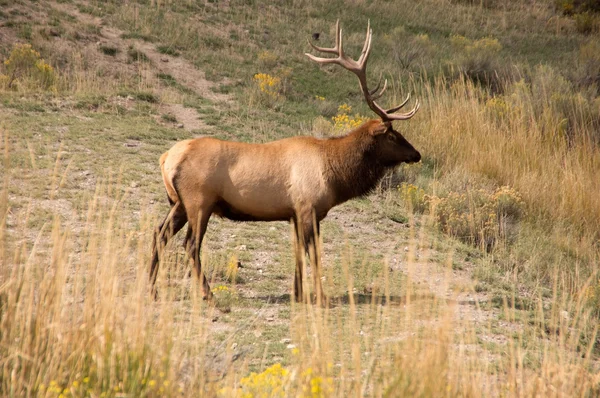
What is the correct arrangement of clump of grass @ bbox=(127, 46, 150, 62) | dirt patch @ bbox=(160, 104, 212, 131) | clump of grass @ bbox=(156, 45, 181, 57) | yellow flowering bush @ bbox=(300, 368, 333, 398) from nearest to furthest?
yellow flowering bush @ bbox=(300, 368, 333, 398), dirt patch @ bbox=(160, 104, 212, 131), clump of grass @ bbox=(127, 46, 150, 62), clump of grass @ bbox=(156, 45, 181, 57)

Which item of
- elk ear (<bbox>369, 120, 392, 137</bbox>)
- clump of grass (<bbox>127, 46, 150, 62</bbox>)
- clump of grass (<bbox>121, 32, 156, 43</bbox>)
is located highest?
clump of grass (<bbox>121, 32, 156, 43</bbox>)

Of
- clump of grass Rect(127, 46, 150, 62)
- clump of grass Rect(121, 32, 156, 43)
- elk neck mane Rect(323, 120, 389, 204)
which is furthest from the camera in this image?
clump of grass Rect(121, 32, 156, 43)

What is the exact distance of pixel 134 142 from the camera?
13.6 m

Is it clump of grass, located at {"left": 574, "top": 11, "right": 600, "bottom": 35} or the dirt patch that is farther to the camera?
clump of grass, located at {"left": 574, "top": 11, "right": 600, "bottom": 35}

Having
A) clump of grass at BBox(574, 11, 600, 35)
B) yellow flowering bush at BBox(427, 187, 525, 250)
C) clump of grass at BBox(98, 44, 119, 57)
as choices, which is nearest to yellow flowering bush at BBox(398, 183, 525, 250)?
yellow flowering bush at BBox(427, 187, 525, 250)

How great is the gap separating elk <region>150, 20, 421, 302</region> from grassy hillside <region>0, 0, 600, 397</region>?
0.62 meters

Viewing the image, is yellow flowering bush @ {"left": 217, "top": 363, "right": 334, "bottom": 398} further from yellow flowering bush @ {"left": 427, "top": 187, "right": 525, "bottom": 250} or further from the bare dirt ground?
yellow flowering bush @ {"left": 427, "top": 187, "right": 525, "bottom": 250}

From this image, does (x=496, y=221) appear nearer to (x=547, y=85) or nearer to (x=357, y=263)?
(x=357, y=263)

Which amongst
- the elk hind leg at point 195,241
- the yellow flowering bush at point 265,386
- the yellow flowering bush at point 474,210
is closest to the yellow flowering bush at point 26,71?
the yellow flowering bush at point 474,210

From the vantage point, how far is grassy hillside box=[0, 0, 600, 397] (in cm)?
498

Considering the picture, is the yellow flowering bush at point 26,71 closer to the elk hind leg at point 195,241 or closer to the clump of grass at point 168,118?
the clump of grass at point 168,118

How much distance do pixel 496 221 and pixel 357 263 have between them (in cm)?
323

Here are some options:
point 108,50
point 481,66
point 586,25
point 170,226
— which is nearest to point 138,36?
point 108,50

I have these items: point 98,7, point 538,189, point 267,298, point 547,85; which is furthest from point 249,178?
point 98,7
